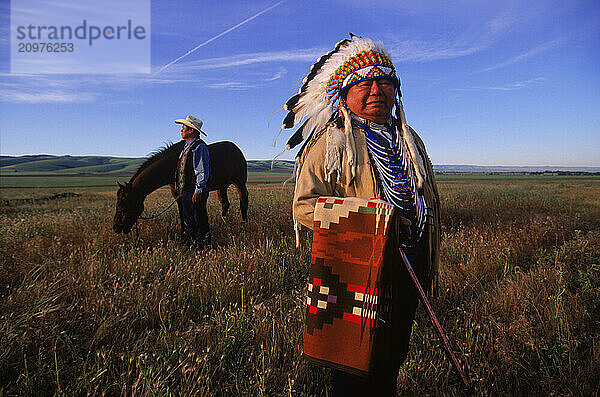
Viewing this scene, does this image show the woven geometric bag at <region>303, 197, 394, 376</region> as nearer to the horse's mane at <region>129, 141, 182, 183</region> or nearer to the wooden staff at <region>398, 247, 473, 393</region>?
the wooden staff at <region>398, 247, 473, 393</region>

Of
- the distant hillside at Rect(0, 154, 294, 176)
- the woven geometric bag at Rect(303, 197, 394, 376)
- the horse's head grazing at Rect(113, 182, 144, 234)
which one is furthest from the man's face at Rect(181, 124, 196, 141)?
the distant hillside at Rect(0, 154, 294, 176)

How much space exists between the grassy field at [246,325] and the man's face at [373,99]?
1691 mm

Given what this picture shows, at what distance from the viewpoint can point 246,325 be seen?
2.94 metres

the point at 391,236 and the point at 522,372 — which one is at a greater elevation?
the point at 391,236

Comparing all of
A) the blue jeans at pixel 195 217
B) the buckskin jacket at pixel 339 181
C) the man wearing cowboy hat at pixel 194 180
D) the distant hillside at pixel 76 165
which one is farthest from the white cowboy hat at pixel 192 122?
the distant hillside at pixel 76 165

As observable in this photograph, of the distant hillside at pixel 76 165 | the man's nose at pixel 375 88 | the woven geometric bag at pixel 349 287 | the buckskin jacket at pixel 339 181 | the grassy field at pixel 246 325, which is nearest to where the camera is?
the woven geometric bag at pixel 349 287

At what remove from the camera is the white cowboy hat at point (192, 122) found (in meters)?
5.34

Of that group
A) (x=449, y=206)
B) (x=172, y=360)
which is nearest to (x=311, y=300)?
(x=172, y=360)

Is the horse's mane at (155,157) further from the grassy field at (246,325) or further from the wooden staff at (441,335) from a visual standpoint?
the wooden staff at (441,335)

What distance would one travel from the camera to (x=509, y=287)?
3.46 meters

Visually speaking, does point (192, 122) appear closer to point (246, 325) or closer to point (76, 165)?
point (246, 325)

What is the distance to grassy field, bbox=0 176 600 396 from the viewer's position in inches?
89.0

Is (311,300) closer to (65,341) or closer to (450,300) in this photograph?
(65,341)

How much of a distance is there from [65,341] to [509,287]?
4.11m
